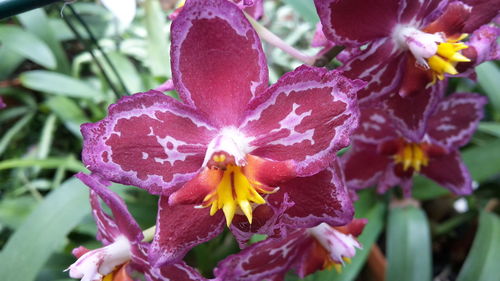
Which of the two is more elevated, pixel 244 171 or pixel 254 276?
pixel 244 171

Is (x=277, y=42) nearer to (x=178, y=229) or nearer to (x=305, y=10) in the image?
(x=178, y=229)

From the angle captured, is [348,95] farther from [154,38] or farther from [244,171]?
[154,38]

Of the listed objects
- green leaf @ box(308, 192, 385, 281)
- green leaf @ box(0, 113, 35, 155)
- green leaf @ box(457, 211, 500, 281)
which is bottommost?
green leaf @ box(457, 211, 500, 281)

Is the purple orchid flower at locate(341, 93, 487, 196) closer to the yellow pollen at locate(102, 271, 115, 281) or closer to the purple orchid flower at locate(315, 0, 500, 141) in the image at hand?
the purple orchid flower at locate(315, 0, 500, 141)

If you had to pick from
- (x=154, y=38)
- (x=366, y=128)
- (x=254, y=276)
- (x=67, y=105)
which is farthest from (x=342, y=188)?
(x=67, y=105)

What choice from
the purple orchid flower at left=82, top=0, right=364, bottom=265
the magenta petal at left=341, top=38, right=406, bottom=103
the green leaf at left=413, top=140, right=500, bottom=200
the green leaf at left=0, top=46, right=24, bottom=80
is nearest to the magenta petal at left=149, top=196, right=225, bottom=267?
the purple orchid flower at left=82, top=0, right=364, bottom=265

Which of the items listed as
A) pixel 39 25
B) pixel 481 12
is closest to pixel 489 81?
pixel 481 12
